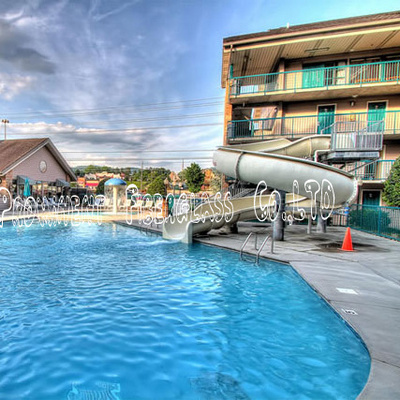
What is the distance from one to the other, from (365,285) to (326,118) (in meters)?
17.5

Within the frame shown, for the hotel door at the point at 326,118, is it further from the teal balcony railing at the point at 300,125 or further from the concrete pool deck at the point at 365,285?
the concrete pool deck at the point at 365,285

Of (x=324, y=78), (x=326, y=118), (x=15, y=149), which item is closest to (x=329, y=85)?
(x=324, y=78)

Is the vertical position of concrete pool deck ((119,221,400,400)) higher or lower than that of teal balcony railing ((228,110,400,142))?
lower

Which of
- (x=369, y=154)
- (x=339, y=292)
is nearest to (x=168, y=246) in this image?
(x=339, y=292)

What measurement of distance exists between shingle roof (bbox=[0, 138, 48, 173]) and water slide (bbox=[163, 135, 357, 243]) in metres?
22.8

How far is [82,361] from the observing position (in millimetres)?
4051

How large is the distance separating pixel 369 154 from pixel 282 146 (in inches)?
162

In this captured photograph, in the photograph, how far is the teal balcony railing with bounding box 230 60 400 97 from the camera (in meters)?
19.8

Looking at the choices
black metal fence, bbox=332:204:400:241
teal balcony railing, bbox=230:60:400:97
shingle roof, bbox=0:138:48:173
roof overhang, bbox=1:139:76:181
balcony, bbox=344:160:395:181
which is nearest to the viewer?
black metal fence, bbox=332:204:400:241

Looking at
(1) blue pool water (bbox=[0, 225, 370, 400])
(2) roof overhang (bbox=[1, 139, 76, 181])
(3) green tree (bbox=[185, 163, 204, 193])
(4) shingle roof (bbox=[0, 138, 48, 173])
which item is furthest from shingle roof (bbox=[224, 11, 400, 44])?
(3) green tree (bbox=[185, 163, 204, 193])

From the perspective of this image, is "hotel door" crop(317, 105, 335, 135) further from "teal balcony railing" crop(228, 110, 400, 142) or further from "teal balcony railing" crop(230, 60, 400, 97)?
"teal balcony railing" crop(230, 60, 400, 97)

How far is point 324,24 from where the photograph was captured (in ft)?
63.3

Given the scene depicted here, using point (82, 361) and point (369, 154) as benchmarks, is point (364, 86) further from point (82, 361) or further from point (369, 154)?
point (82, 361)

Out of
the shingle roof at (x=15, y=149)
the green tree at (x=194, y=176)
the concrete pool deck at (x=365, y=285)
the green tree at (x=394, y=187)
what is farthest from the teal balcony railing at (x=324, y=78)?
the green tree at (x=194, y=176)
